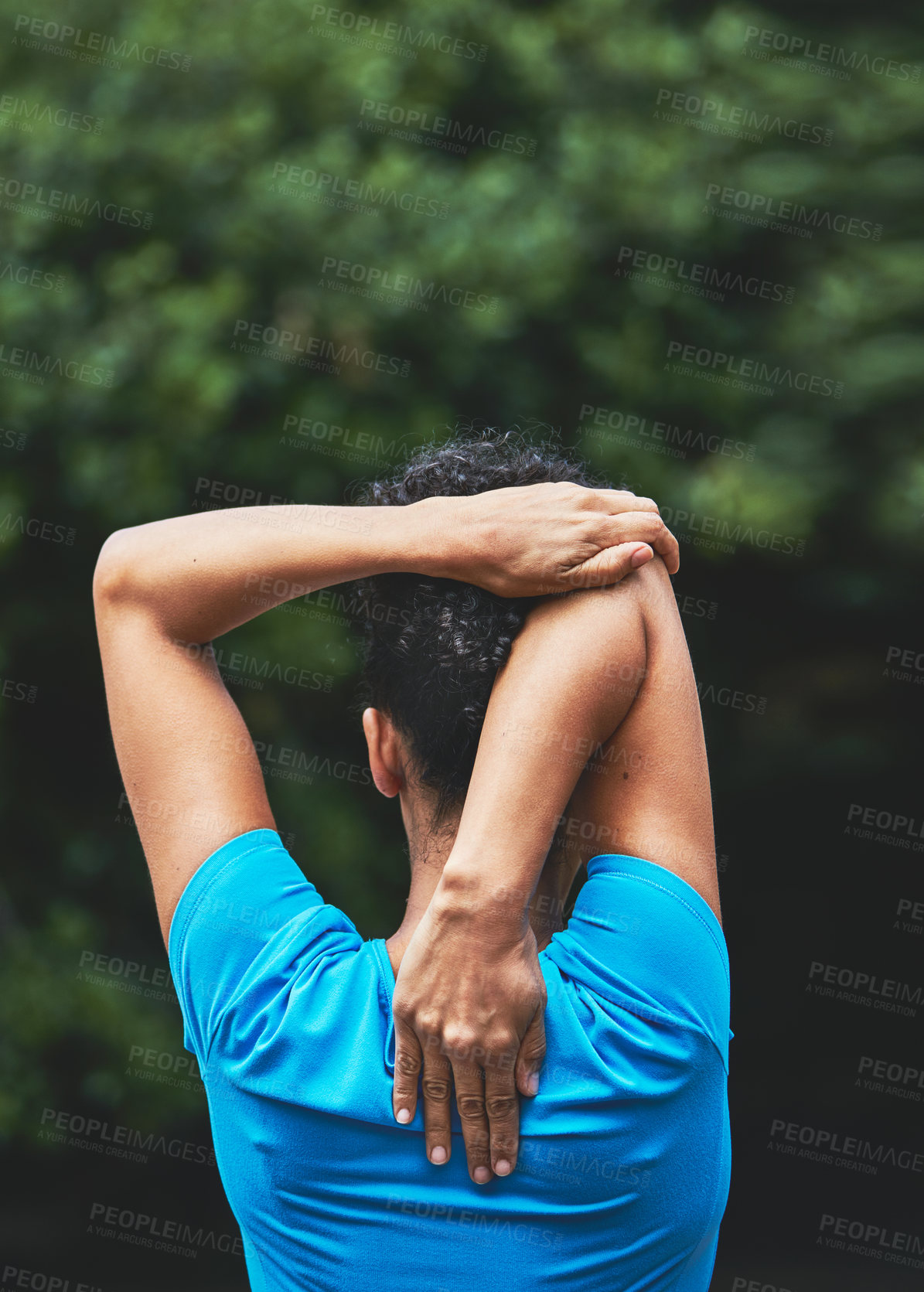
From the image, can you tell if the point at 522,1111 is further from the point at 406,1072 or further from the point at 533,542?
the point at 533,542

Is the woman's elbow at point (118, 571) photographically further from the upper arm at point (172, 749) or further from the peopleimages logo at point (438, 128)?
the peopleimages logo at point (438, 128)

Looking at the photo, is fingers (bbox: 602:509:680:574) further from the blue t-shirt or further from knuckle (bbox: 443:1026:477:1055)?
knuckle (bbox: 443:1026:477:1055)

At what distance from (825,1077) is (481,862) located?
16.4 feet

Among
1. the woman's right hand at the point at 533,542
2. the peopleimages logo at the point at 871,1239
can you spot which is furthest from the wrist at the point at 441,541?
the peopleimages logo at the point at 871,1239

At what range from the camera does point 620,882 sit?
1294 mm

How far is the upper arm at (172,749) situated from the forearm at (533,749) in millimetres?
303

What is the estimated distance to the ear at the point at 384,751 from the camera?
4.96ft

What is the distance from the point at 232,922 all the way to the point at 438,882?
0.84 feet

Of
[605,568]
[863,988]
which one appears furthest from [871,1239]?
[605,568]

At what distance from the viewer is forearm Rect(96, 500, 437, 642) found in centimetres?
137

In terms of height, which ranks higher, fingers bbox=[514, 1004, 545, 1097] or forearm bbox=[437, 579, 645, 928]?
forearm bbox=[437, 579, 645, 928]

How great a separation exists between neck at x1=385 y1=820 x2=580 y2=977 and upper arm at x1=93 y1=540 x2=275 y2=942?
209 mm

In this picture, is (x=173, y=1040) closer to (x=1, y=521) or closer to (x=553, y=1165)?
(x=1, y=521)

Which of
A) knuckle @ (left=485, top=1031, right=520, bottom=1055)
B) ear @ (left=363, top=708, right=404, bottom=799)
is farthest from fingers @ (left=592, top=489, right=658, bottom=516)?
knuckle @ (left=485, top=1031, right=520, bottom=1055)
